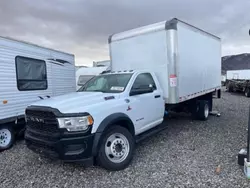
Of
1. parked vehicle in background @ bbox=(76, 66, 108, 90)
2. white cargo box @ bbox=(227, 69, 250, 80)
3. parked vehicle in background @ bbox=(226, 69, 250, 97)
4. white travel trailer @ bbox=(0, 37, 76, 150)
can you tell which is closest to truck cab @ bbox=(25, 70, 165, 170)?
white travel trailer @ bbox=(0, 37, 76, 150)

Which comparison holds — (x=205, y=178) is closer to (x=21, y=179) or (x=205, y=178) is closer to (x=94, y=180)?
(x=94, y=180)

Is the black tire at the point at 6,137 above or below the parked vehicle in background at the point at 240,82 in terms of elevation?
below

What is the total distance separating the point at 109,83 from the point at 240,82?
64.9 feet

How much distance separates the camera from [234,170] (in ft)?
12.1

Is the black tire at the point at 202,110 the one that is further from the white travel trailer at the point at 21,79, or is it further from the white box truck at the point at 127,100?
the white travel trailer at the point at 21,79

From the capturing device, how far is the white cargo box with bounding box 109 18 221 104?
5.50 meters

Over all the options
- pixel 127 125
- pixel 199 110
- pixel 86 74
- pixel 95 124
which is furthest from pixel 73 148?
pixel 86 74

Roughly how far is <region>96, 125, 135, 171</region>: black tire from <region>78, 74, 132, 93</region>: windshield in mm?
915

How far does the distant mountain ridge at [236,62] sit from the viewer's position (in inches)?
1636

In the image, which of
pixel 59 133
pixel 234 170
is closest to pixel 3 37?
pixel 59 133

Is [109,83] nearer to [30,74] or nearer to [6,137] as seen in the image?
[30,74]

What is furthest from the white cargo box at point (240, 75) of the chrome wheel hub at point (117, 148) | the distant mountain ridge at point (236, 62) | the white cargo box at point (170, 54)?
the chrome wheel hub at point (117, 148)

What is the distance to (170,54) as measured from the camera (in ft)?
17.9

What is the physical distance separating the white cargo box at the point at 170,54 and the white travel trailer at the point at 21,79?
85.4 inches
